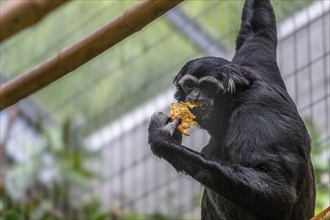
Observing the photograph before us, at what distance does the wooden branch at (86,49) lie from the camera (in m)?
5.39

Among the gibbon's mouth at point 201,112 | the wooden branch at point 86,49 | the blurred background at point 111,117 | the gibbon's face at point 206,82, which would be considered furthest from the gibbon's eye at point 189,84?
the blurred background at point 111,117

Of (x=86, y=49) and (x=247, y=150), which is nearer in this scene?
(x=86, y=49)

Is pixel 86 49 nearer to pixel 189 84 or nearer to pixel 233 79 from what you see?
pixel 189 84

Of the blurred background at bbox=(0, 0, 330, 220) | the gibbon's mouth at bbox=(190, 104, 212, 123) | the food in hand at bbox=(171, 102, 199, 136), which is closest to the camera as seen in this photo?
the food in hand at bbox=(171, 102, 199, 136)

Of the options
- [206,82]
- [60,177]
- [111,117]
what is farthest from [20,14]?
[111,117]

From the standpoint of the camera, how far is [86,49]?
5.75m

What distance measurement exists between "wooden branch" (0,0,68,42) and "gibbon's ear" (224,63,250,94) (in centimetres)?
257

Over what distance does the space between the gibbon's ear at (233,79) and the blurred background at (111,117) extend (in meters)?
4.29

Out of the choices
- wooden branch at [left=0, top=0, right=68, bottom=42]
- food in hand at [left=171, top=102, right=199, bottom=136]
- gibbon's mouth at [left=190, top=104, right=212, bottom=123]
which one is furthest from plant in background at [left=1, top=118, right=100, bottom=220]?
wooden branch at [left=0, top=0, right=68, bottom=42]

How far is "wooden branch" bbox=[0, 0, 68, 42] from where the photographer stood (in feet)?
13.5

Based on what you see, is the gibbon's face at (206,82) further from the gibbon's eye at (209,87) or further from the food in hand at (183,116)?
the food in hand at (183,116)

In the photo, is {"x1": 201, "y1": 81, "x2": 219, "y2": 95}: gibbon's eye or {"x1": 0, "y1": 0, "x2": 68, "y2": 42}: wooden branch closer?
{"x1": 0, "y1": 0, "x2": 68, "y2": 42}: wooden branch

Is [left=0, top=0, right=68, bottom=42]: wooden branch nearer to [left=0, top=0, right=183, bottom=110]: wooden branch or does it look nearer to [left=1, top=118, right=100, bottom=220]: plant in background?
[left=0, top=0, right=183, bottom=110]: wooden branch

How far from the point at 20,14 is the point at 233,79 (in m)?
2.81
